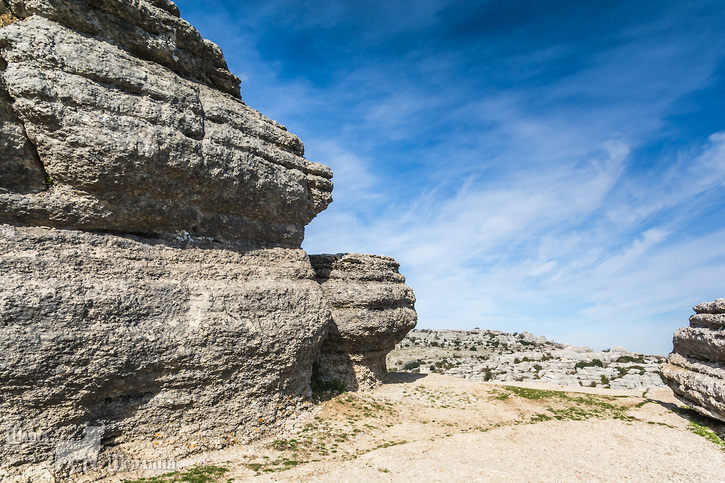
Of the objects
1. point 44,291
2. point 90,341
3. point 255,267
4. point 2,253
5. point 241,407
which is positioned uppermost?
point 255,267

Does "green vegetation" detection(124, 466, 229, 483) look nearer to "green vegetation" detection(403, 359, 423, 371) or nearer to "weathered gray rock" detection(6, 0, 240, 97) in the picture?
"weathered gray rock" detection(6, 0, 240, 97)

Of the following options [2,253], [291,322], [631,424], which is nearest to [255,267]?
[291,322]

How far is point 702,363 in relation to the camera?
46.7ft

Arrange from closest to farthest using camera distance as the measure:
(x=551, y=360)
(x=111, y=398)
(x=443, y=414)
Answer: (x=111, y=398) < (x=443, y=414) < (x=551, y=360)

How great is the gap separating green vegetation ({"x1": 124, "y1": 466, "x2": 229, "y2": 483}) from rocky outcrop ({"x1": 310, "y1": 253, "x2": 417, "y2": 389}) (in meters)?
6.26

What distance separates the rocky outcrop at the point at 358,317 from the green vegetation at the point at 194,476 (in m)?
6.26

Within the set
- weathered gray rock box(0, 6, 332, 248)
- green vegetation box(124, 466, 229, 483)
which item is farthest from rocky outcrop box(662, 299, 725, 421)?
weathered gray rock box(0, 6, 332, 248)

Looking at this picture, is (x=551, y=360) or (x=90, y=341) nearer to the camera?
(x=90, y=341)

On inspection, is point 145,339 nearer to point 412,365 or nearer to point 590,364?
point 412,365

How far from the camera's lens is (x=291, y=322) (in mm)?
11867

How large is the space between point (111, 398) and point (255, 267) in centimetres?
473

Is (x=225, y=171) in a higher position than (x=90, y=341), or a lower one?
higher

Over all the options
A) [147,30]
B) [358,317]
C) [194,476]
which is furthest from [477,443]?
[147,30]

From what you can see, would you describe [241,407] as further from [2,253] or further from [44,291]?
[2,253]
